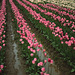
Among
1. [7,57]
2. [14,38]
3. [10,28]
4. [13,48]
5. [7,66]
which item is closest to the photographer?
[7,66]

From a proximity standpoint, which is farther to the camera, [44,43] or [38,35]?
[38,35]

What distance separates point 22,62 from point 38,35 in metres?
2.40

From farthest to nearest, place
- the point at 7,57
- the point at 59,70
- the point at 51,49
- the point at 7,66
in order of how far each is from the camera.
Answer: the point at 51,49 < the point at 7,57 < the point at 7,66 < the point at 59,70

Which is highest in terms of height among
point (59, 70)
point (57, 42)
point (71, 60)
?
point (57, 42)

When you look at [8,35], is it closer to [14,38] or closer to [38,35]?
[14,38]

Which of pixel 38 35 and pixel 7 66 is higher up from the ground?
pixel 38 35

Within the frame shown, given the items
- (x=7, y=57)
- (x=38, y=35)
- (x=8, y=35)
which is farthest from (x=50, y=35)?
(x=8, y=35)

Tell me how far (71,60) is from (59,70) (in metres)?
0.50

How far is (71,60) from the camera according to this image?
11.3ft

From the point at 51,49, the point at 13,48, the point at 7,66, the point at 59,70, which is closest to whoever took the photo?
the point at 59,70

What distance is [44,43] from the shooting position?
505 centimetres

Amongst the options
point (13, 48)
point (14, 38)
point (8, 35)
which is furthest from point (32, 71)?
point (8, 35)

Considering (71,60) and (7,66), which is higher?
(71,60)

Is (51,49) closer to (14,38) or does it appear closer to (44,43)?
(44,43)
